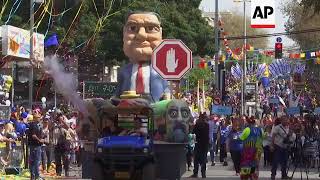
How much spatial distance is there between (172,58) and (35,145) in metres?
5.46

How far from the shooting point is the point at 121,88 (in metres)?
21.3

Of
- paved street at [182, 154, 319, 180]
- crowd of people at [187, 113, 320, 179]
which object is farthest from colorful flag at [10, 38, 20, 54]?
paved street at [182, 154, 319, 180]

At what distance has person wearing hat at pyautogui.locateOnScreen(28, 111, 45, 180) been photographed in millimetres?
19859

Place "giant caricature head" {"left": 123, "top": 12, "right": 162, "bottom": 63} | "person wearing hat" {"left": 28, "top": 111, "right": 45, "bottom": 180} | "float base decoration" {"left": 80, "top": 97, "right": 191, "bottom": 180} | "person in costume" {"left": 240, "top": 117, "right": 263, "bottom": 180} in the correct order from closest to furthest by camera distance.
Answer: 1. "float base decoration" {"left": 80, "top": 97, "right": 191, "bottom": 180}
2. "person in costume" {"left": 240, "top": 117, "right": 263, "bottom": 180}
3. "person wearing hat" {"left": 28, "top": 111, "right": 45, "bottom": 180}
4. "giant caricature head" {"left": 123, "top": 12, "right": 162, "bottom": 63}

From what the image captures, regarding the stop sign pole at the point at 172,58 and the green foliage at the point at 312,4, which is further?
the green foliage at the point at 312,4

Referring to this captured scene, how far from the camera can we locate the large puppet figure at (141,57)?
68.6 ft

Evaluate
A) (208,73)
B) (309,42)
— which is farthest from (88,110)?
(208,73)

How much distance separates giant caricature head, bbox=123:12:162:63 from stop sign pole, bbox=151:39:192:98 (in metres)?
5.51

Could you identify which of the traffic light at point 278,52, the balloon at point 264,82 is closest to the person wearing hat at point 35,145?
the traffic light at point 278,52

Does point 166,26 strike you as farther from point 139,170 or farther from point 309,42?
point 139,170

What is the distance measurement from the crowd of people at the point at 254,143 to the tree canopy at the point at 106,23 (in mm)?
13441

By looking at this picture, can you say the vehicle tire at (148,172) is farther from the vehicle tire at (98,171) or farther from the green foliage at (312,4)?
the green foliage at (312,4)

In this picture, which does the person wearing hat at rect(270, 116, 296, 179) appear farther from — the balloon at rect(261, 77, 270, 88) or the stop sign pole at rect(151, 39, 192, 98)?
the balloon at rect(261, 77, 270, 88)

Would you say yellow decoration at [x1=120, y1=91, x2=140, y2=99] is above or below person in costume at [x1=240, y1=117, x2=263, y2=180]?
above
